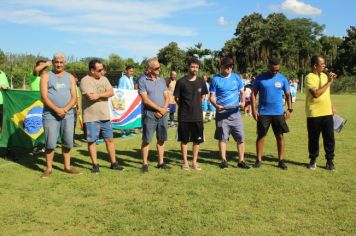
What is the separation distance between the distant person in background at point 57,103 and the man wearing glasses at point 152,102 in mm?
1171

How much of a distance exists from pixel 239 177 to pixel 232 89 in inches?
62.8

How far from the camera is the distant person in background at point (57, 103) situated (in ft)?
21.8

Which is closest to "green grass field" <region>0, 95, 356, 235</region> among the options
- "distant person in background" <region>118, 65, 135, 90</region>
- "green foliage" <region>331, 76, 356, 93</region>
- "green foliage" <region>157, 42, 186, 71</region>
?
"distant person in background" <region>118, 65, 135, 90</region>

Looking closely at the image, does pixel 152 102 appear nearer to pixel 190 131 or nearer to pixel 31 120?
pixel 190 131

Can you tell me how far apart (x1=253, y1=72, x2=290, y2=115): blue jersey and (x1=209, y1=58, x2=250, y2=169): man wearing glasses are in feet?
1.26

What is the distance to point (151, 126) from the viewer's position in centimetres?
718

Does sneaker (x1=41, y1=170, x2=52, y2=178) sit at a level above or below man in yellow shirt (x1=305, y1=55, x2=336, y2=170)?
below

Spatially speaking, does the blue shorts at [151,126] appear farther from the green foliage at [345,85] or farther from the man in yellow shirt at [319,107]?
the green foliage at [345,85]

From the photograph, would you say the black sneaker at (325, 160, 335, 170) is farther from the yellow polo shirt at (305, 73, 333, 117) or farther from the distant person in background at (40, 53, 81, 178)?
the distant person in background at (40, 53, 81, 178)

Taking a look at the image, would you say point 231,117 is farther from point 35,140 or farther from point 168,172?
point 35,140

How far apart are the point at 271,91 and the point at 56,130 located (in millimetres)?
3647

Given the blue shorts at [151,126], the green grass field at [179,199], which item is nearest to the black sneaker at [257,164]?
the green grass field at [179,199]

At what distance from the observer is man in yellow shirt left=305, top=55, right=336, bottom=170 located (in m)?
7.01

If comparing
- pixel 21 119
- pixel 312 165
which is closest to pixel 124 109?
pixel 21 119
